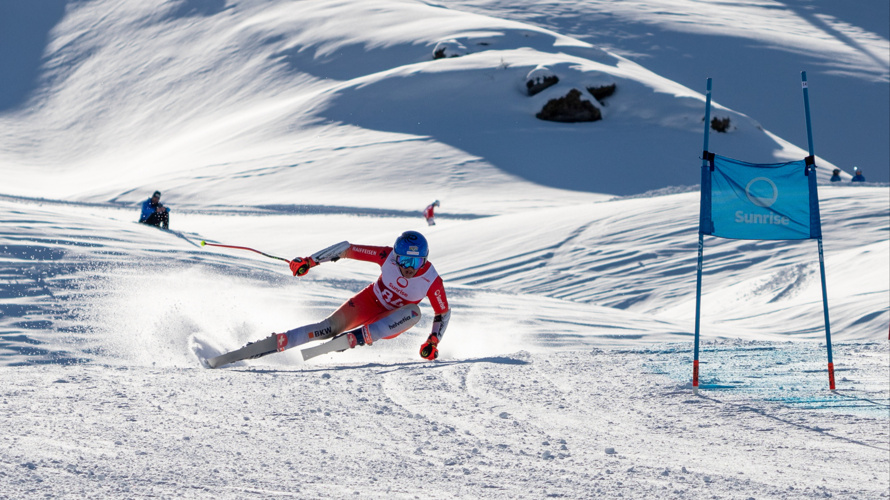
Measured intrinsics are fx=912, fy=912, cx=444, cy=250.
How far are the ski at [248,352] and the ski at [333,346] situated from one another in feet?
0.86

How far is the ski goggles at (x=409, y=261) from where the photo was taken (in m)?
7.86

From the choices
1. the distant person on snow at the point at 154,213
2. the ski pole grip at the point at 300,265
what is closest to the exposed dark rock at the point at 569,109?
the distant person on snow at the point at 154,213

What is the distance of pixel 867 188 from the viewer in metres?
20.7

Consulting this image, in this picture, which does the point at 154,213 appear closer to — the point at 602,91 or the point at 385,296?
the point at 385,296

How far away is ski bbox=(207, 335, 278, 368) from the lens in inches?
285

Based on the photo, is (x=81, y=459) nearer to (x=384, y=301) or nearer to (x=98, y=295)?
(x=384, y=301)

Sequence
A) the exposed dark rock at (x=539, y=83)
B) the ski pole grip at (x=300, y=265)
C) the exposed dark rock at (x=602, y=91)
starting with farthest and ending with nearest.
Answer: the exposed dark rock at (x=602, y=91), the exposed dark rock at (x=539, y=83), the ski pole grip at (x=300, y=265)

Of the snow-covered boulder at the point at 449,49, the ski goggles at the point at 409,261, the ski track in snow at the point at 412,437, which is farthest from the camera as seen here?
the snow-covered boulder at the point at 449,49

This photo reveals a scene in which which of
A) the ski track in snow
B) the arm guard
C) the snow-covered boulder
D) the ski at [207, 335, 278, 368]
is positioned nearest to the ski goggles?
the arm guard

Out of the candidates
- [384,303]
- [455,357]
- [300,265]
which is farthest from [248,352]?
[455,357]

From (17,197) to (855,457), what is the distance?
30107mm

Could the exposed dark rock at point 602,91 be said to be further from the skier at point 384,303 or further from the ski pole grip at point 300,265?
the ski pole grip at point 300,265

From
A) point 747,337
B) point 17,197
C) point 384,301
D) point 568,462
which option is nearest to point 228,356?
point 384,301

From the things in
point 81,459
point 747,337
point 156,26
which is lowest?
point 747,337
